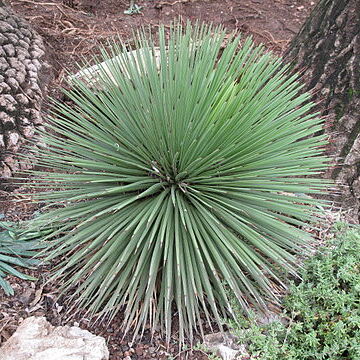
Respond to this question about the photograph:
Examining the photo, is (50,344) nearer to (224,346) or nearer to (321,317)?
(224,346)

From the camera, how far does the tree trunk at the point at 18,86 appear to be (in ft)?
9.31

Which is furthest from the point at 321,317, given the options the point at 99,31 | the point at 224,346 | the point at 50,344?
the point at 99,31

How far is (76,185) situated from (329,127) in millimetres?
1447

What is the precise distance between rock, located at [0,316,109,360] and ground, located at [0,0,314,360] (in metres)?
Result: 0.10

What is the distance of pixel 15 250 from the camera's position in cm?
245

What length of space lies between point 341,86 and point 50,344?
1996mm

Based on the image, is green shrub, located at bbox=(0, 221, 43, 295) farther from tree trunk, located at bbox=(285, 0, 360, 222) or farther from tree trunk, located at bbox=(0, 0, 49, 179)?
tree trunk, located at bbox=(285, 0, 360, 222)

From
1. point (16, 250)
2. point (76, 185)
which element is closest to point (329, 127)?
point (76, 185)

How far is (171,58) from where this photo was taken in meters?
2.29

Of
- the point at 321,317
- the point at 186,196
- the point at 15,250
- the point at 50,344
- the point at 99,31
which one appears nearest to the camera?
the point at 50,344

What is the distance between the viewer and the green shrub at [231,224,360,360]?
195cm

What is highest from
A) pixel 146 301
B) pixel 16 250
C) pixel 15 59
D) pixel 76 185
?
pixel 15 59

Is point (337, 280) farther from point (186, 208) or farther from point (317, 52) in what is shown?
point (317, 52)

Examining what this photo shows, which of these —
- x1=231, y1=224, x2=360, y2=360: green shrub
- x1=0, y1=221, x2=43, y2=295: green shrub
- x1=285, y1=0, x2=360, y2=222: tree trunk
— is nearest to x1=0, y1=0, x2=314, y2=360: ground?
x1=0, y1=221, x2=43, y2=295: green shrub
